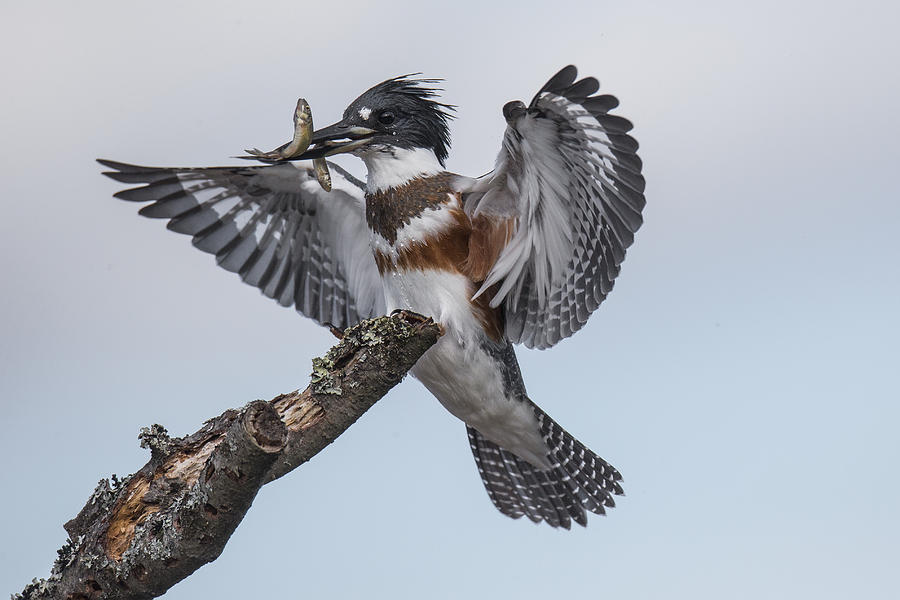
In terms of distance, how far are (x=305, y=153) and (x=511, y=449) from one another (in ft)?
5.80

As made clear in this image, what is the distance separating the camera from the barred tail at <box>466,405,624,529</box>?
189 inches

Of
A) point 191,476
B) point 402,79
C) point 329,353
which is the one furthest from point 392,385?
point 402,79

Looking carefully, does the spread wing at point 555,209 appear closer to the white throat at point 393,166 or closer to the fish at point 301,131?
the white throat at point 393,166

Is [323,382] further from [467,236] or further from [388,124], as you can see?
[388,124]

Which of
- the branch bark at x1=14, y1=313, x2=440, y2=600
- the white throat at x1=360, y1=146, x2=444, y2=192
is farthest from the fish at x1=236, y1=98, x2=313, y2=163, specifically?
the branch bark at x1=14, y1=313, x2=440, y2=600

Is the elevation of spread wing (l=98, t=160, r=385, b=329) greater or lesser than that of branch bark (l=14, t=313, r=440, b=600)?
greater

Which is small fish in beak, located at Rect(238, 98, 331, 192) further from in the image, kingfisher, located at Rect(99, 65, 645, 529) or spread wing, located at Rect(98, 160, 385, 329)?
spread wing, located at Rect(98, 160, 385, 329)

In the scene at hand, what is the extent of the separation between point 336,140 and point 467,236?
2.27 feet

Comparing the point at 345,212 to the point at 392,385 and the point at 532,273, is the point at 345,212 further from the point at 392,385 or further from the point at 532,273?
the point at 392,385

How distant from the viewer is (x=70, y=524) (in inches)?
120

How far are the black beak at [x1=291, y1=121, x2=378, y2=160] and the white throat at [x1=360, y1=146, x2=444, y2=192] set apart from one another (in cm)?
6

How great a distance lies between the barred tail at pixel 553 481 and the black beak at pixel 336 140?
1688 mm

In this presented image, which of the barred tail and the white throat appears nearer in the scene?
the white throat

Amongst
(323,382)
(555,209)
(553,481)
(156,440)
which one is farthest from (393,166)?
(553,481)
